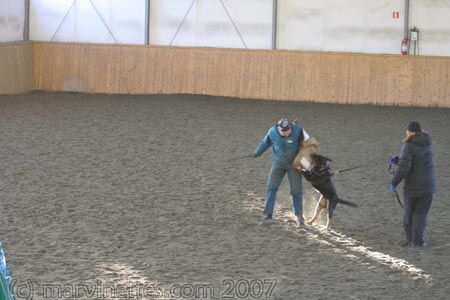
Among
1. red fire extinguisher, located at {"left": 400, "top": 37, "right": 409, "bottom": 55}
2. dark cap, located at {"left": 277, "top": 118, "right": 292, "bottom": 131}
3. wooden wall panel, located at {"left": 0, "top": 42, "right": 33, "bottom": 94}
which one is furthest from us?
red fire extinguisher, located at {"left": 400, "top": 37, "right": 409, "bottom": 55}

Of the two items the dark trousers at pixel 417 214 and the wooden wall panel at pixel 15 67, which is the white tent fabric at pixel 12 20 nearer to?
the wooden wall panel at pixel 15 67

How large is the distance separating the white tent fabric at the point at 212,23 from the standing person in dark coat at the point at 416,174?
16.1m

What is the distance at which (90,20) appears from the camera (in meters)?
A: 25.0

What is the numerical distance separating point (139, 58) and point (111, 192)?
516 inches

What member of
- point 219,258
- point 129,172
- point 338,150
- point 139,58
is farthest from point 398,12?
point 219,258

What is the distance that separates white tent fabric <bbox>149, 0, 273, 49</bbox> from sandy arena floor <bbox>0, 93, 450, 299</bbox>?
19.7ft

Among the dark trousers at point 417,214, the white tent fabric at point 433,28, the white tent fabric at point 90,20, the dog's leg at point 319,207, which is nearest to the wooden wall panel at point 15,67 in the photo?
the white tent fabric at point 90,20

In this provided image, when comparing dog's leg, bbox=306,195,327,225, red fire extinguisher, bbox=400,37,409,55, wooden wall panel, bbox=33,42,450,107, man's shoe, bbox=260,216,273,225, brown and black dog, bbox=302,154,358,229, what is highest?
red fire extinguisher, bbox=400,37,409,55

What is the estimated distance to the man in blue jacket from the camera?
977cm

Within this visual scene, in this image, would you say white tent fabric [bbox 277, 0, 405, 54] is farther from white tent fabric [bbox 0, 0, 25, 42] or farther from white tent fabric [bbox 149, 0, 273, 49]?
white tent fabric [bbox 0, 0, 25, 42]

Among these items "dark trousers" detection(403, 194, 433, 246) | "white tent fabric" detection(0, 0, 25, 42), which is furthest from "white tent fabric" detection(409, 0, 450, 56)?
"dark trousers" detection(403, 194, 433, 246)

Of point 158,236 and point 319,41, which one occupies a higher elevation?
point 319,41

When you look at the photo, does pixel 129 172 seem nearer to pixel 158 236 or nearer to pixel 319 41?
pixel 158 236

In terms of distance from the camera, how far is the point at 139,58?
2434 centimetres
